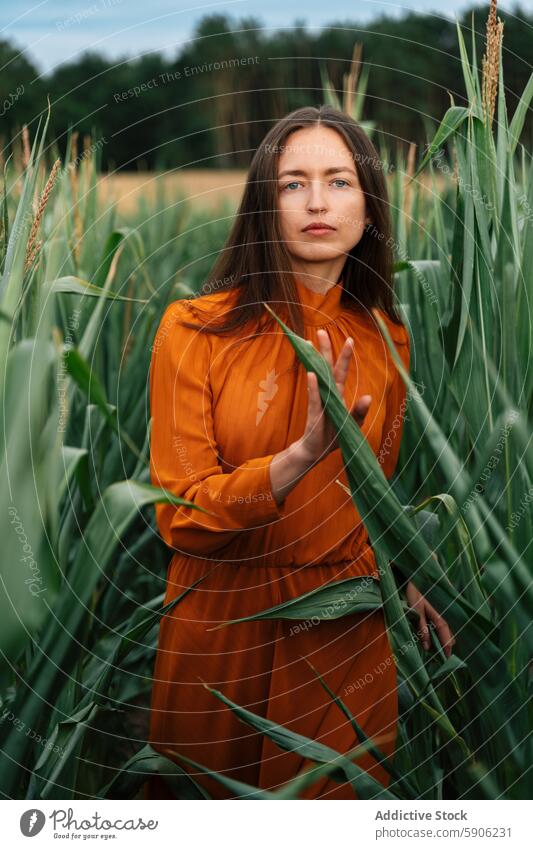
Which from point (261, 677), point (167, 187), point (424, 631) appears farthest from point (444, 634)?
point (167, 187)

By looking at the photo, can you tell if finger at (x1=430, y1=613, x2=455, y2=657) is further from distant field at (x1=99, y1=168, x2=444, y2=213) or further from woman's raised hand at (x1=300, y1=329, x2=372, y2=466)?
distant field at (x1=99, y1=168, x2=444, y2=213)

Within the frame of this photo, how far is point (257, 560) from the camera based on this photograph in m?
0.91

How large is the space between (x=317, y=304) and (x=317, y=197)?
0.12 meters

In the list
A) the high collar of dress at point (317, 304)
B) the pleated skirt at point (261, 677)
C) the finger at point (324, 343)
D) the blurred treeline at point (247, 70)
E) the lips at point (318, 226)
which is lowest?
the pleated skirt at point (261, 677)

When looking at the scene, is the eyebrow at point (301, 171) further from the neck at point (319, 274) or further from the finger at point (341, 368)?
the finger at point (341, 368)

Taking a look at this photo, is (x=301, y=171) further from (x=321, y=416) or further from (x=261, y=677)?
(x=261, y=677)

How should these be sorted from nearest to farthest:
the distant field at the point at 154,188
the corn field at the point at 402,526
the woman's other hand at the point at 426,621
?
the corn field at the point at 402,526, the woman's other hand at the point at 426,621, the distant field at the point at 154,188

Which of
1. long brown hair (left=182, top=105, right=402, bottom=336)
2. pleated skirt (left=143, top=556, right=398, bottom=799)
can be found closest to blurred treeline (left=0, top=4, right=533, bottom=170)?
long brown hair (left=182, top=105, right=402, bottom=336)

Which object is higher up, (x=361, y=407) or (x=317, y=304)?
(x=317, y=304)

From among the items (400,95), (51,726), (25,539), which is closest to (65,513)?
(51,726)

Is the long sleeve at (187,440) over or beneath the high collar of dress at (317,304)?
beneath

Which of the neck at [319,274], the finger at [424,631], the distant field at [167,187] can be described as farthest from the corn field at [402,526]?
the distant field at [167,187]

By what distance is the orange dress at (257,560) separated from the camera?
33.6 inches
